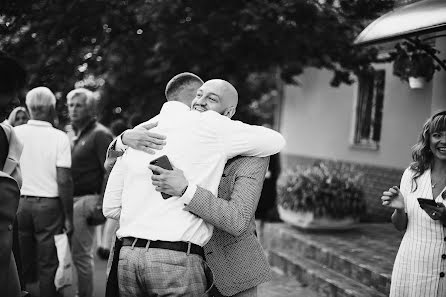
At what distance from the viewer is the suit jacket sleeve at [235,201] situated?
9.05ft

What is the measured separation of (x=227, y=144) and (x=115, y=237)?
800mm

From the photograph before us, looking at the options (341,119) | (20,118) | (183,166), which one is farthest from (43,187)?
(341,119)

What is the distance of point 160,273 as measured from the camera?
109 inches

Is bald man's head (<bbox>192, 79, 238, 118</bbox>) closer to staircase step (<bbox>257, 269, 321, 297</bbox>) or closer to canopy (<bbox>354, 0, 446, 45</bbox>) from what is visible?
canopy (<bbox>354, 0, 446, 45</bbox>)

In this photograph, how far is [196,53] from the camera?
28.6 ft

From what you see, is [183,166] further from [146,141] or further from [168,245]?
[168,245]

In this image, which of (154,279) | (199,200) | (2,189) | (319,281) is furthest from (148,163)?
(319,281)

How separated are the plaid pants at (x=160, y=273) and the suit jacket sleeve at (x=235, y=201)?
0.23 meters

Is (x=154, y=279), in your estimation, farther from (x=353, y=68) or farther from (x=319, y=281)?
(x=353, y=68)

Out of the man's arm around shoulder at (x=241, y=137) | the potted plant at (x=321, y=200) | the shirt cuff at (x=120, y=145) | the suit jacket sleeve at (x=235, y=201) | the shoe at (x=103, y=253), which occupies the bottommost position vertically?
the shoe at (x=103, y=253)

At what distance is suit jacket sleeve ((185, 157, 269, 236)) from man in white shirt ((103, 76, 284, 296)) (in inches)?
2.8

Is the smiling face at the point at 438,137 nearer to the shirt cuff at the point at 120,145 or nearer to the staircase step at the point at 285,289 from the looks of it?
the shirt cuff at the point at 120,145

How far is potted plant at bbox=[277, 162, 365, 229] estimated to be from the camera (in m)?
8.04

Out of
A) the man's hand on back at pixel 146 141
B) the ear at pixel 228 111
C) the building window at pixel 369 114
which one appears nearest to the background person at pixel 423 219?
the ear at pixel 228 111
